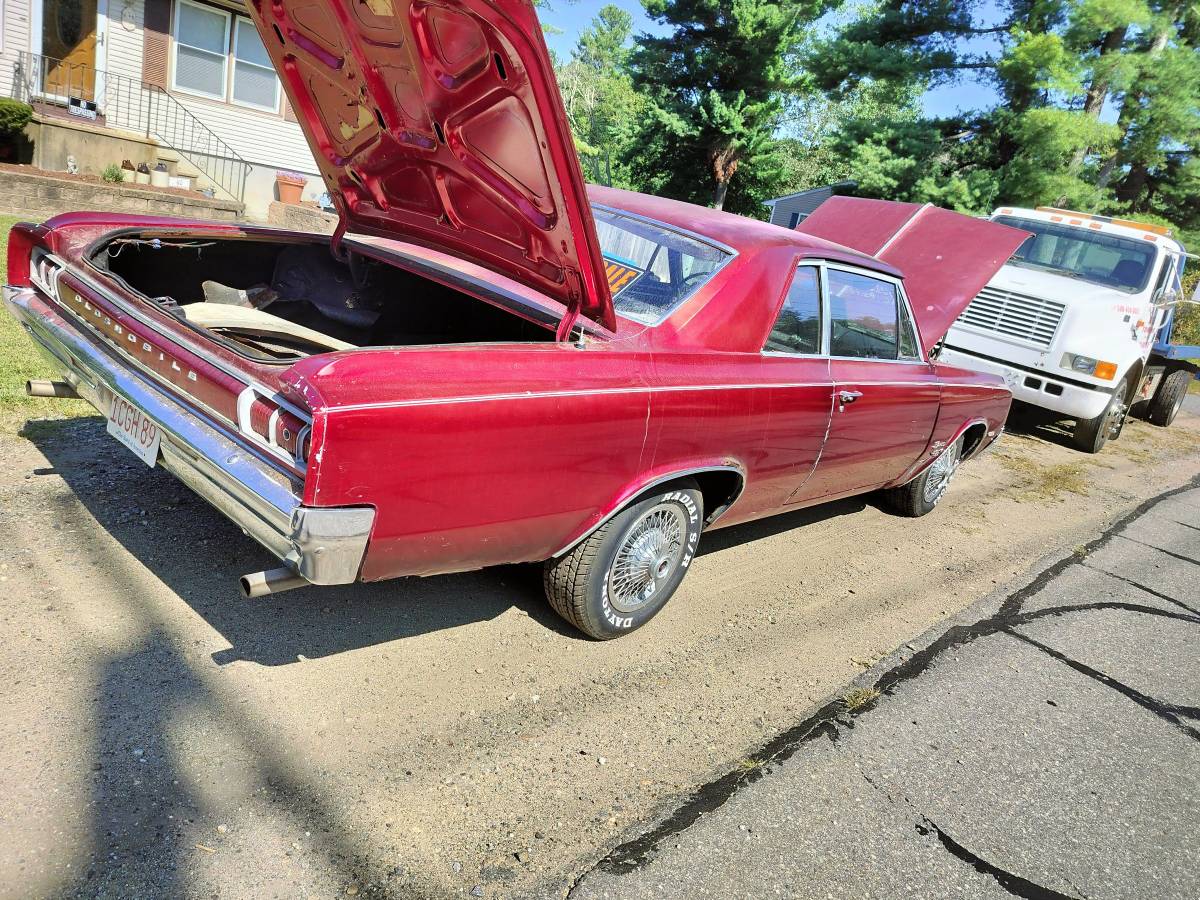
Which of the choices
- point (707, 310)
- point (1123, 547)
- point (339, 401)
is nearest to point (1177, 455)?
point (1123, 547)

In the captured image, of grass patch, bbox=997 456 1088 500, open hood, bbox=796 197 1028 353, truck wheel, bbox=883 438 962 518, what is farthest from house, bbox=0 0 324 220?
truck wheel, bbox=883 438 962 518

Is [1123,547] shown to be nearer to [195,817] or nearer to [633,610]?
[633,610]

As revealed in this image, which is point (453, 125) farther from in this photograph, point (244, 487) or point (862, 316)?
point (862, 316)

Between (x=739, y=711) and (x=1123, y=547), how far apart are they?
4.34 m

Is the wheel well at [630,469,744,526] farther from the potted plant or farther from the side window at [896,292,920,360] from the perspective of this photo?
the potted plant

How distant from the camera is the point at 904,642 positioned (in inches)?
159

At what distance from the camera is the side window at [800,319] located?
3.66 meters

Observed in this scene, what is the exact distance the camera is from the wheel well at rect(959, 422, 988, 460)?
5809 mm

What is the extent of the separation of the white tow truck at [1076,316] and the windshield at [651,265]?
5.94 m

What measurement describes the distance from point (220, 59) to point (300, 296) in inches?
585

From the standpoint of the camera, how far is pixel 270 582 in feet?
7.61

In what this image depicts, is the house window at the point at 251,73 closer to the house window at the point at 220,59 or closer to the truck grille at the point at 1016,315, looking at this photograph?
the house window at the point at 220,59

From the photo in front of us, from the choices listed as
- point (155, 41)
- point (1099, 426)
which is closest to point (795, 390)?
point (1099, 426)

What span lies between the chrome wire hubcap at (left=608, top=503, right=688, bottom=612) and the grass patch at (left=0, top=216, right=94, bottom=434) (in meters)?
3.30
